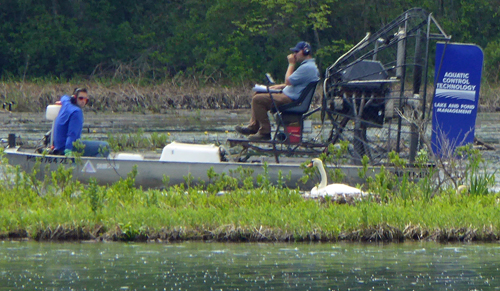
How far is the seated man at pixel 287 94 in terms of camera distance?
10.9 m

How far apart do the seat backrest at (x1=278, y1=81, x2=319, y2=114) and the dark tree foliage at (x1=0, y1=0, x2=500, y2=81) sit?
2354cm

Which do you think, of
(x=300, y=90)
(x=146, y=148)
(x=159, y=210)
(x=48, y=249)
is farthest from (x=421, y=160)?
(x=146, y=148)

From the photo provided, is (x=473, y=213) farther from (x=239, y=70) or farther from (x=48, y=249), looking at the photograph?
(x=239, y=70)

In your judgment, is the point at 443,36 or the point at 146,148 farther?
the point at 146,148

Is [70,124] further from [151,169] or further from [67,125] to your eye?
[151,169]

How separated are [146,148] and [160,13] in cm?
2504

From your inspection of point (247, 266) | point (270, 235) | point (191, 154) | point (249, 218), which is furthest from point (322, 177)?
point (247, 266)

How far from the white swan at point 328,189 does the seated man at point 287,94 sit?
4.20 ft

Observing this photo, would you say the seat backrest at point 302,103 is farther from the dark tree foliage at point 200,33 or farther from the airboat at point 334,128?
the dark tree foliage at point 200,33

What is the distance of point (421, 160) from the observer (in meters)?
9.69

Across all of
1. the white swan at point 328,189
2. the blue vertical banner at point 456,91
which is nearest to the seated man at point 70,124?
the white swan at point 328,189

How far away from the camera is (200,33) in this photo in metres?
37.0

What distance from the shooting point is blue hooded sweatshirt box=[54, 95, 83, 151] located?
10930 mm

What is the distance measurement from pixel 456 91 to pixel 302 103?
6.02 feet
